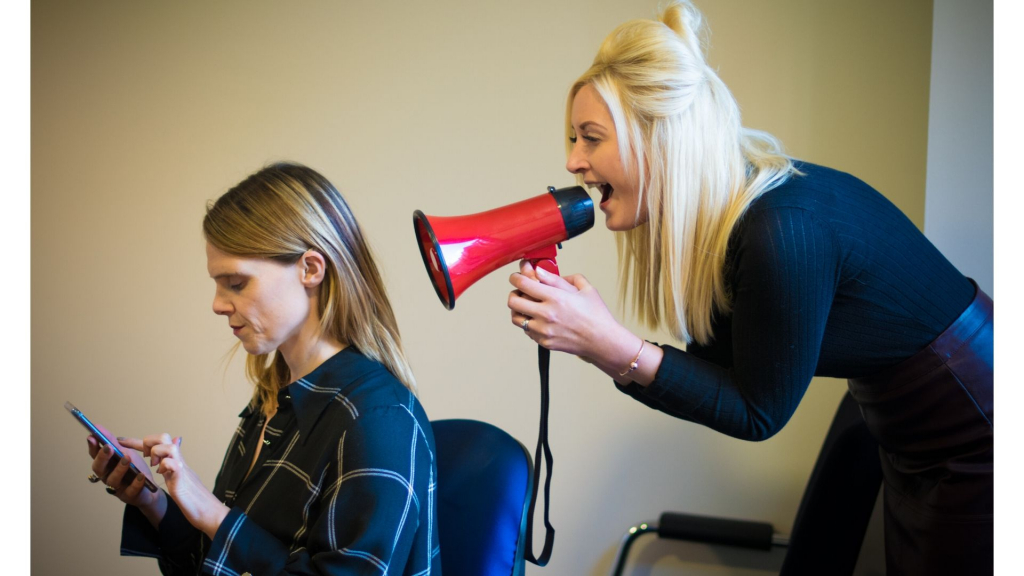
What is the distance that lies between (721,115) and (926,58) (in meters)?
0.96

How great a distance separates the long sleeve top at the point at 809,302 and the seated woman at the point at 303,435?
369 millimetres

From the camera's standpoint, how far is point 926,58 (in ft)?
5.38

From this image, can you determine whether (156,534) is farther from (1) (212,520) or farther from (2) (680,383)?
(2) (680,383)

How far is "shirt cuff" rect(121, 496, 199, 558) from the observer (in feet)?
3.94

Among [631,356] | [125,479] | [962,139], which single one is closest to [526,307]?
[631,356]

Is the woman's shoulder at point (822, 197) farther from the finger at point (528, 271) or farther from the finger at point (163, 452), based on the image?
the finger at point (163, 452)

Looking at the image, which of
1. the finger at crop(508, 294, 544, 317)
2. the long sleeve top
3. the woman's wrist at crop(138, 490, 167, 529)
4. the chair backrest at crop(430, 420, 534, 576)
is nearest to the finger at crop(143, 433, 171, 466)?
the woman's wrist at crop(138, 490, 167, 529)

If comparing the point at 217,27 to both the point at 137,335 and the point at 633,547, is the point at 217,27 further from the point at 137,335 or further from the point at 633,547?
the point at 633,547

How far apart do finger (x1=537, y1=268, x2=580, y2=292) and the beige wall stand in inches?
39.0

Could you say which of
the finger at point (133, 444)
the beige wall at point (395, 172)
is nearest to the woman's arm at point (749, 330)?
the finger at point (133, 444)

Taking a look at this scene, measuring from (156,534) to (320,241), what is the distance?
21.7 inches

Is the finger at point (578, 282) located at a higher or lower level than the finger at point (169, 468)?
higher

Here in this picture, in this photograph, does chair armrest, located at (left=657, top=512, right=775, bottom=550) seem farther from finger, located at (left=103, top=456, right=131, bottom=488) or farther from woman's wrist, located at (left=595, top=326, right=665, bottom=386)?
finger, located at (left=103, top=456, right=131, bottom=488)

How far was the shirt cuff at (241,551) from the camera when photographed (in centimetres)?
98
